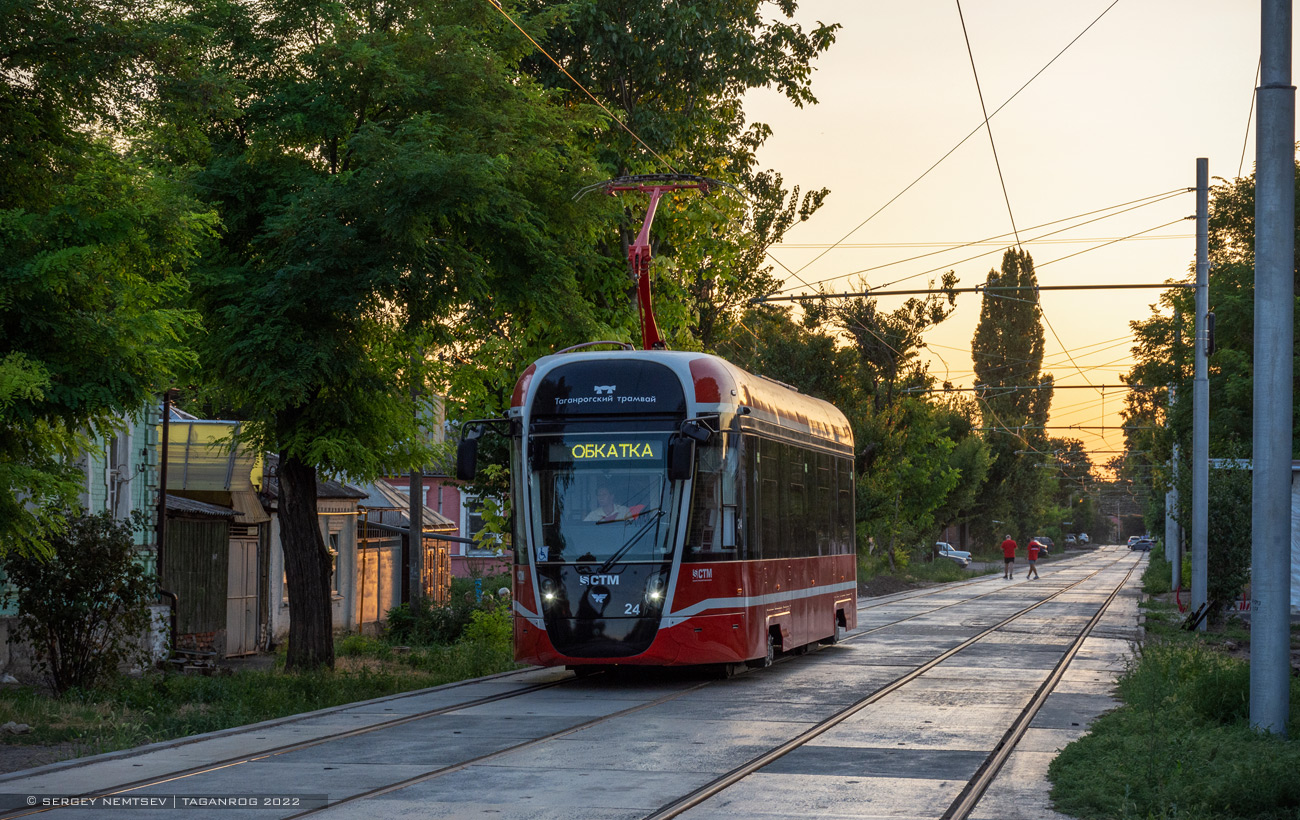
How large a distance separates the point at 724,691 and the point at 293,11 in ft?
31.0

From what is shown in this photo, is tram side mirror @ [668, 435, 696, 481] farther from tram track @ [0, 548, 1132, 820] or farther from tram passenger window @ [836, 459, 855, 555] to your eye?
tram passenger window @ [836, 459, 855, 555]

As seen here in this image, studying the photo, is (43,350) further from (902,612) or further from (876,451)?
(876,451)

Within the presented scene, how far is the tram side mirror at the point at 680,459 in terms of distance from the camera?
51.4 feet

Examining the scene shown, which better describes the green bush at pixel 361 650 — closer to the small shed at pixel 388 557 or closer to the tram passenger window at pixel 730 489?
the small shed at pixel 388 557

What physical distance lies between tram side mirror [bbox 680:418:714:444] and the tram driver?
3.58 ft

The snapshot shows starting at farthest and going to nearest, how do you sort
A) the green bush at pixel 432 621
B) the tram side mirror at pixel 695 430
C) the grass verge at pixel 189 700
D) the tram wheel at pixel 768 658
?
the green bush at pixel 432 621, the tram wheel at pixel 768 658, the tram side mirror at pixel 695 430, the grass verge at pixel 189 700

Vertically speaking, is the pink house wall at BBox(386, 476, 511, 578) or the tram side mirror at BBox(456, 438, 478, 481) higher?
the tram side mirror at BBox(456, 438, 478, 481)

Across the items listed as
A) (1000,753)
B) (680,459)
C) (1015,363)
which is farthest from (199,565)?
(1015,363)

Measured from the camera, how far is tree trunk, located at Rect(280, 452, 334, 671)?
18.8 m

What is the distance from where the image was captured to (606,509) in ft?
53.7

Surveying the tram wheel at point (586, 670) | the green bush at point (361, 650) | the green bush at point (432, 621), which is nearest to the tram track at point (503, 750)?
the tram wheel at point (586, 670)

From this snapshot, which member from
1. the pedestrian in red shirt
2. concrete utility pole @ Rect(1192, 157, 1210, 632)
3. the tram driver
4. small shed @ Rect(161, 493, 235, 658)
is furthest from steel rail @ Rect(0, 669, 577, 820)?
the pedestrian in red shirt

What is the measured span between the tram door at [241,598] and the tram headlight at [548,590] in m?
10.2

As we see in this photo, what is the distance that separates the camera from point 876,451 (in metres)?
49.7
